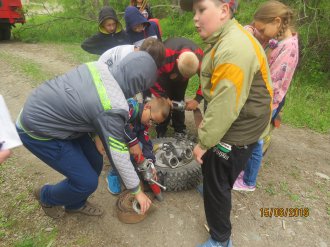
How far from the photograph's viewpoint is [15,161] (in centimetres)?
355

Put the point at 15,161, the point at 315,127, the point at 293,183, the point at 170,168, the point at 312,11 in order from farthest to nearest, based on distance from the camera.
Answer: the point at 312,11 < the point at 315,127 < the point at 15,161 < the point at 293,183 < the point at 170,168

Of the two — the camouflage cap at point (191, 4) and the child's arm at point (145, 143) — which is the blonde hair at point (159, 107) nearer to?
the child's arm at point (145, 143)

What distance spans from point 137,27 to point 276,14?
1857 mm

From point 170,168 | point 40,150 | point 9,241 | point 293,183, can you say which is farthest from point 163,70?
point 9,241

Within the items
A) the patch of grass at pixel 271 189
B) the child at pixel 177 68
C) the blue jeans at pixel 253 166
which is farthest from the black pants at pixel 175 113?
the patch of grass at pixel 271 189

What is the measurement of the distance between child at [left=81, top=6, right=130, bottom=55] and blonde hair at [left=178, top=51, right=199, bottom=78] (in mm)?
1355

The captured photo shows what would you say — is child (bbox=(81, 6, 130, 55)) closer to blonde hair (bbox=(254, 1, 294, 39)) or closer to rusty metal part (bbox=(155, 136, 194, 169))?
rusty metal part (bbox=(155, 136, 194, 169))

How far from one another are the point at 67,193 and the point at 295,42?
2.44m

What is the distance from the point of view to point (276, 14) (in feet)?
8.87

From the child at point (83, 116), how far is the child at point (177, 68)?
0.99 metres

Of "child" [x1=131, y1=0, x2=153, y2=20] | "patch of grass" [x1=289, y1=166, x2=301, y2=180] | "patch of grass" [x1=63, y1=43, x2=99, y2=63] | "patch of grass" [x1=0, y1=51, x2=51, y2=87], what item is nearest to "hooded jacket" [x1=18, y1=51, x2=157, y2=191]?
"patch of grass" [x1=289, y1=166, x2=301, y2=180]

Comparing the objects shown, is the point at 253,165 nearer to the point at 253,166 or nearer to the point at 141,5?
the point at 253,166

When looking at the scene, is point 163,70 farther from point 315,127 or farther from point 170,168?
point 315,127
